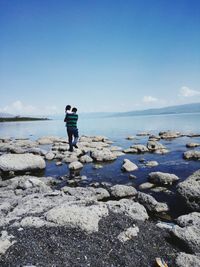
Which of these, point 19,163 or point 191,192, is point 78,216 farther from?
point 19,163

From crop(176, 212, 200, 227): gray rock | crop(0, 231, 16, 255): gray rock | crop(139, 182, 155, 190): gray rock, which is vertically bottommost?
crop(139, 182, 155, 190): gray rock

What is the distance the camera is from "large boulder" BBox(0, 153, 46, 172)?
15766 millimetres

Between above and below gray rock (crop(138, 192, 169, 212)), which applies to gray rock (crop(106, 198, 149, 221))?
above

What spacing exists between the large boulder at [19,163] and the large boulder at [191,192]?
10.2 metres

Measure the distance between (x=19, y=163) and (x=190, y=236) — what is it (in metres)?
12.2

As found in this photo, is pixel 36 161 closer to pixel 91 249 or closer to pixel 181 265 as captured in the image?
pixel 91 249

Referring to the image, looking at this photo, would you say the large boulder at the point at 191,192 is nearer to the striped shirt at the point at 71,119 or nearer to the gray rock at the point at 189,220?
the gray rock at the point at 189,220

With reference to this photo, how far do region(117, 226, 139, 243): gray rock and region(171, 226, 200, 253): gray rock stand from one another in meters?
1.16

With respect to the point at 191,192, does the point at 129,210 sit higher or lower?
lower

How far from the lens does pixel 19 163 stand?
52.7 feet

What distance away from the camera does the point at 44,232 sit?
7.00 metres

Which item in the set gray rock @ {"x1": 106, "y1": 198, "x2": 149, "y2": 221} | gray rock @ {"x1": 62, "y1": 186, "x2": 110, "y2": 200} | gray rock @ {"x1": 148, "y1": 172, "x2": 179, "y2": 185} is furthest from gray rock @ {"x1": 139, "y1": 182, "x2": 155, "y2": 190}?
gray rock @ {"x1": 106, "y1": 198, "x2": 149, "y2": 221}

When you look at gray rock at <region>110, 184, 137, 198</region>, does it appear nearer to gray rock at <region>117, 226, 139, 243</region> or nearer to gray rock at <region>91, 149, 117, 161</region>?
gray rock at <region>117, 226, 139, 243</region>

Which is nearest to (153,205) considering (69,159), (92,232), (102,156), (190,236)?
(190,236)
